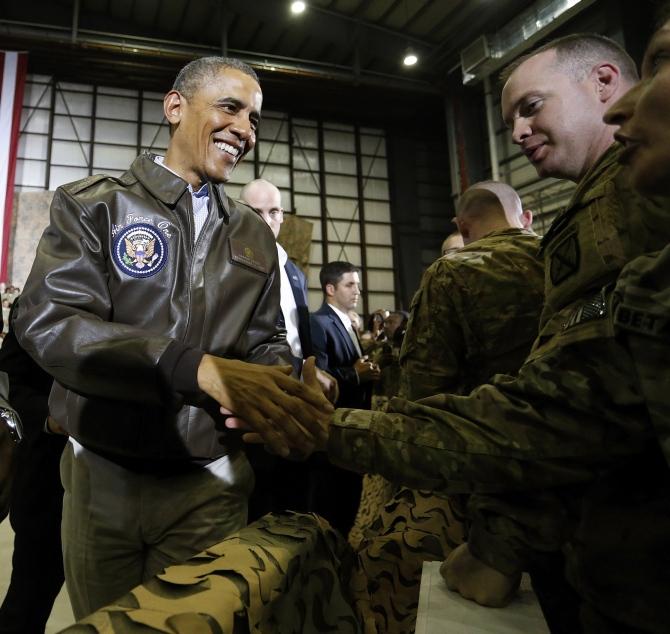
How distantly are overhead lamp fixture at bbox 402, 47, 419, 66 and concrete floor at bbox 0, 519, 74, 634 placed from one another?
32.0ft

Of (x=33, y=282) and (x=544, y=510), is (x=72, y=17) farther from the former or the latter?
(x=544, y=510)

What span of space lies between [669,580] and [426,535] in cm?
90

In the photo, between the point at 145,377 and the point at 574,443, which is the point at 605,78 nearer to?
the point at 574,443

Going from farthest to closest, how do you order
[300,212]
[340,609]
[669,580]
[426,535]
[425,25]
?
1. [300,212]
2. [425,25]
3. [426,535]
4. [340,609]
5. [669,580]

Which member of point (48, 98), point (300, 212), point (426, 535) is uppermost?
point (48, 98)

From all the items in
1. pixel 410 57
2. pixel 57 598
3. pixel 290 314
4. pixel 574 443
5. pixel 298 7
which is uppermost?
pixel 298 7

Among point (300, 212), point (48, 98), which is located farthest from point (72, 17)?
point (300, 212)

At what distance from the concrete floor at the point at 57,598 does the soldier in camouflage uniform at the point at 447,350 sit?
4.06ft

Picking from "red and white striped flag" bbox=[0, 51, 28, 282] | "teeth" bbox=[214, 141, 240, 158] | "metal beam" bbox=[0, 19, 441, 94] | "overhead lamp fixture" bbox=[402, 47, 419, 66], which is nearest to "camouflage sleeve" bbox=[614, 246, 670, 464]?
"teeth" bbox=[214, 141, 240, 158]

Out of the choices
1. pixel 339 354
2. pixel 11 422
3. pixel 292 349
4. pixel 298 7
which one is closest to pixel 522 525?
pixel 11 422

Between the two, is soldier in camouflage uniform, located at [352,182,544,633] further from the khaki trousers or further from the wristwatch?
the wristwatch

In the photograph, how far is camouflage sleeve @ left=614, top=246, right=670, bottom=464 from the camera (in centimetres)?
69

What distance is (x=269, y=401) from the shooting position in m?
1.13

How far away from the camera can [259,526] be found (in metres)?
0.92
